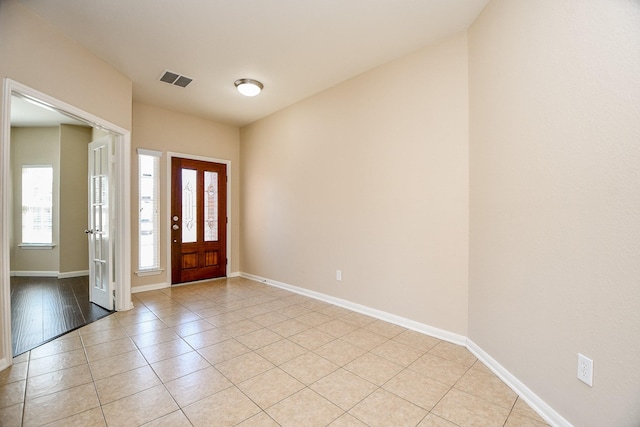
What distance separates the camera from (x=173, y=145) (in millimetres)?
4691

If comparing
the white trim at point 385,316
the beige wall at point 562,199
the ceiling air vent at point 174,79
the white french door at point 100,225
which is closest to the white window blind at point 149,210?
the white french door at point 100,225

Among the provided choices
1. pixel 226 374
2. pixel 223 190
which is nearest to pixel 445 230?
pixel 226 374

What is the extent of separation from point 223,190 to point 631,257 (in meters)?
5.32

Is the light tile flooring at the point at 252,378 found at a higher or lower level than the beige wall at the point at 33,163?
lower

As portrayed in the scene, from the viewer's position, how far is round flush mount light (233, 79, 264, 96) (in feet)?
11.7

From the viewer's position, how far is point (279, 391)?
188 cm

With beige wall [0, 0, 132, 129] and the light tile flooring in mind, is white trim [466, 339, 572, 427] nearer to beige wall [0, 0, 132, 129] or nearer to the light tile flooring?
the light tile flooring

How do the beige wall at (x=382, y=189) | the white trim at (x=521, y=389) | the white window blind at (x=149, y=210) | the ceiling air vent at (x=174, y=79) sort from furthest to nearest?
the white window blind at (x=149, y=210), the ceiling air vent at (x=174, y=79), the beige wall at (x=382, y=189), the white trim at (x=521, y=389)

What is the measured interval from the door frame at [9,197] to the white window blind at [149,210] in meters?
0.96

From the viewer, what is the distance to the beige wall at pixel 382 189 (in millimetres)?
2625

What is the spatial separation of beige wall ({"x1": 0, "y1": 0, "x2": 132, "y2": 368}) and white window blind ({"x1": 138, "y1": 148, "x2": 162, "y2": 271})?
1.10m

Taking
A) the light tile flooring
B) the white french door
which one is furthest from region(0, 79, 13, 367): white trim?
the white french door

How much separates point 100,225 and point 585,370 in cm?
487

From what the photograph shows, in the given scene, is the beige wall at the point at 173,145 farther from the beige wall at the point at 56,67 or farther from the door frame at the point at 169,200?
the beige wall at the point at 56,67
